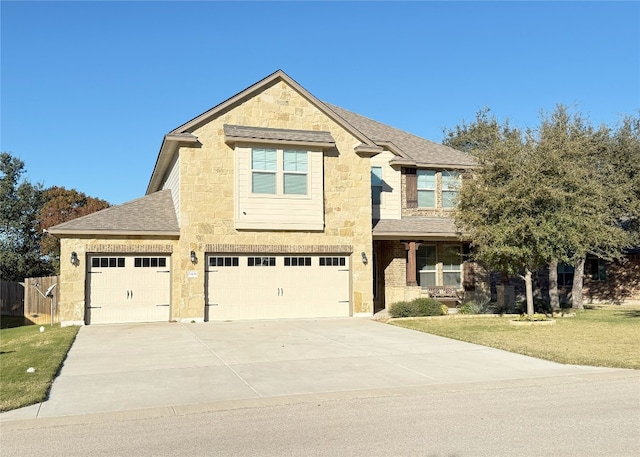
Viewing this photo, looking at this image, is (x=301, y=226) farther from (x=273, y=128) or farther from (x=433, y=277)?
(x=433, y=277)

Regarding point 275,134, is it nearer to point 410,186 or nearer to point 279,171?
point 279,171

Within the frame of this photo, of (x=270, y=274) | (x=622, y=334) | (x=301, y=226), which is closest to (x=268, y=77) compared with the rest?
(x=301, y=226)

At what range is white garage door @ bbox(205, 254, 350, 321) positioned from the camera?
19375mm

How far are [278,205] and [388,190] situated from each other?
221 inches

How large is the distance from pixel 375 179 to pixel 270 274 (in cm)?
618

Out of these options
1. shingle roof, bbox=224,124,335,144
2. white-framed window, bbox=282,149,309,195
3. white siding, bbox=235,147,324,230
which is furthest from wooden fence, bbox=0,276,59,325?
white-framed window, bbox=282,149,309,195

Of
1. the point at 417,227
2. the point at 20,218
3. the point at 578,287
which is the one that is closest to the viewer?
the point at 417,227

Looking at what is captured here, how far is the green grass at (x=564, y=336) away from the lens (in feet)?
38.7

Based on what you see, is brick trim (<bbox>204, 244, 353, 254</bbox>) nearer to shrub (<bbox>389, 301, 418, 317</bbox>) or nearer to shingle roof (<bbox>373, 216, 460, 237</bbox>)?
shingle roof (<bbox>373, 216, 460, 237</bbox>)

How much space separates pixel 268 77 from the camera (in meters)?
20.2

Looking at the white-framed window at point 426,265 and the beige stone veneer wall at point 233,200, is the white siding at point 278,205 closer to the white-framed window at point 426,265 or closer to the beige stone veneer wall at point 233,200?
the beige stone veneer wall at point 233,200

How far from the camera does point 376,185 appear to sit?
2317 cm

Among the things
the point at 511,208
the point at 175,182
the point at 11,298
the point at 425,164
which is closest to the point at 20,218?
the point at 11,298

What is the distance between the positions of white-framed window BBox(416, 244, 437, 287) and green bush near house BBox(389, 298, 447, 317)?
2945 mm
